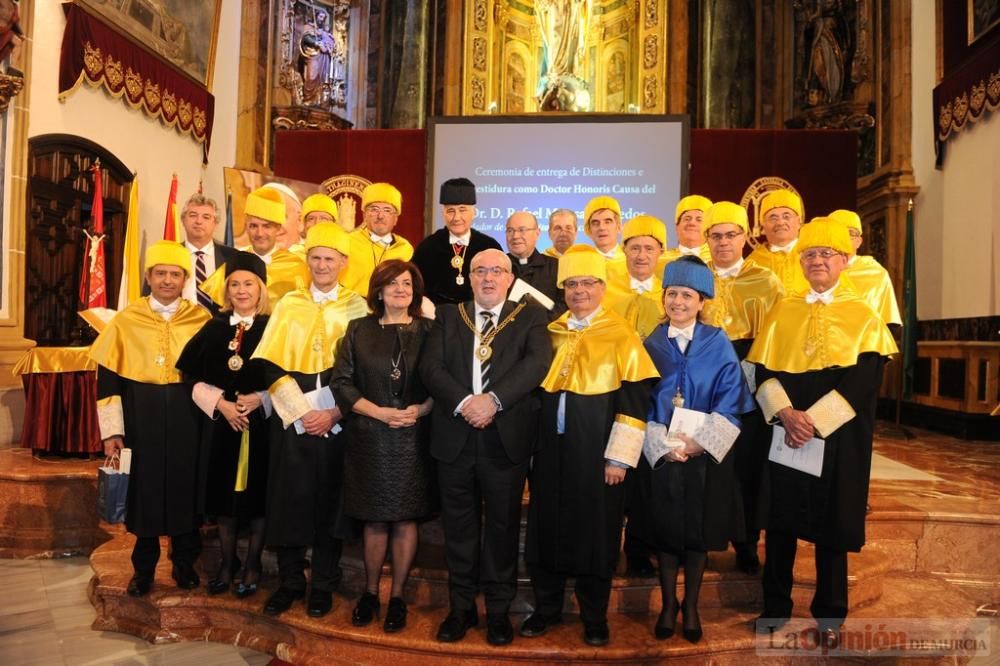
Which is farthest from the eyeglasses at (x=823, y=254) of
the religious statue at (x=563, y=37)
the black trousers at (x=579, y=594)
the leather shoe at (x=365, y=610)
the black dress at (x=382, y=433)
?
the religious statue at (x=563, y=37)

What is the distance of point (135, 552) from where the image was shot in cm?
381

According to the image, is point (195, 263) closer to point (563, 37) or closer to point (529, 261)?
point (529, 261)

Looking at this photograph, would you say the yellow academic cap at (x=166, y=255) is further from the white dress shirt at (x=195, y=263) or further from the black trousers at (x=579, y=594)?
the black trousers at (x=579, y=594)

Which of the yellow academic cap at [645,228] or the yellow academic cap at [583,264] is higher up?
the yellow academic cap at [645,228]

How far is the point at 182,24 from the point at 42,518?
21.2 feet

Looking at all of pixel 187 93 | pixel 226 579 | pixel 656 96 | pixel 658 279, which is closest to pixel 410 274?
pixel 658 279

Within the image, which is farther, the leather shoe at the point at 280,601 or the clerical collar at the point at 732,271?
the clerical collar at the point at 732,271

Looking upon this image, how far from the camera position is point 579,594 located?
326 cm

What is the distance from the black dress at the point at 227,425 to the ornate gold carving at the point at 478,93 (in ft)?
31.2

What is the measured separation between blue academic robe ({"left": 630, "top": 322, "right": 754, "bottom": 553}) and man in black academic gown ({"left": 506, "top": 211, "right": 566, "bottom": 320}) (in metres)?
1.30

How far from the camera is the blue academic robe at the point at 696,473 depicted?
3111 mm

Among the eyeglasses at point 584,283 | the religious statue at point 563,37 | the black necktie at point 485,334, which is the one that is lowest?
the black necktie at point 485,334

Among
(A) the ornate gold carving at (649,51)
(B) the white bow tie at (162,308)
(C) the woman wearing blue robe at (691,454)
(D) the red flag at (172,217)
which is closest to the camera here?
(C) the woman wearing blue robe at (691,454)

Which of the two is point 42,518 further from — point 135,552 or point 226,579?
point 226,579
